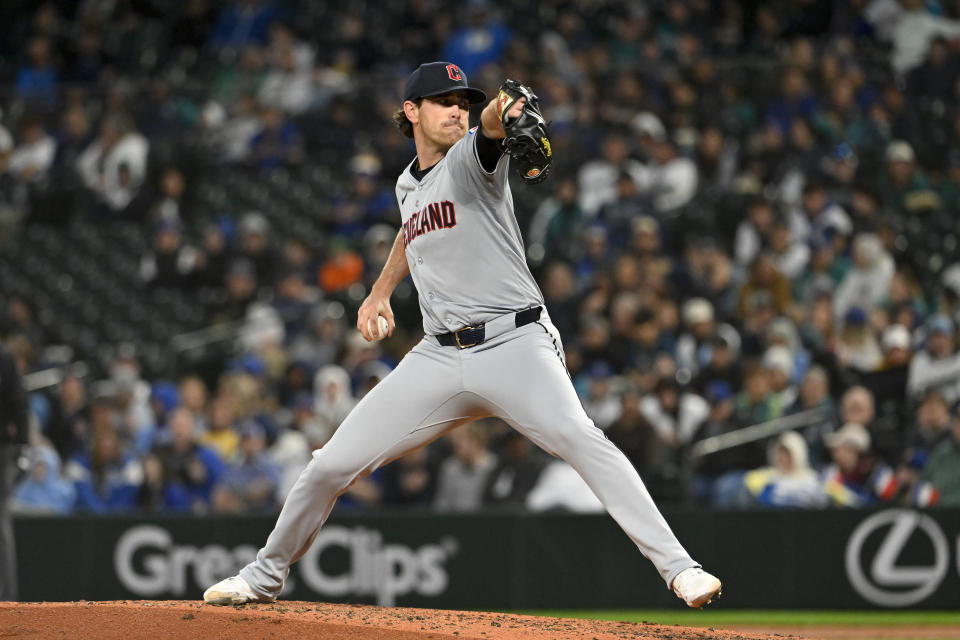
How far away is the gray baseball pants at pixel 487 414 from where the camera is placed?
4.54 meters

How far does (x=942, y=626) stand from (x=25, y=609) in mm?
5768

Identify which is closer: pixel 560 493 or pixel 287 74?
pixel 560 493

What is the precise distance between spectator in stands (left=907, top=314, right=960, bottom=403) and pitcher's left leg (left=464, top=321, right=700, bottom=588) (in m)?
5.78

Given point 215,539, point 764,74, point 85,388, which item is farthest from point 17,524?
point 764,74

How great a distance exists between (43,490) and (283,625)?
6250 mm

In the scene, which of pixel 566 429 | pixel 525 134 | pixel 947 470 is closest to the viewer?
pixel 525 134

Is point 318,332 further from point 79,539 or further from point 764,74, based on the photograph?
point 764,74

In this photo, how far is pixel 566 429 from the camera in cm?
452

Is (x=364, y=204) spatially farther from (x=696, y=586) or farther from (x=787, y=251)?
(x=696, y=586)

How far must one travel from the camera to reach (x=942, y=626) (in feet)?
27.5

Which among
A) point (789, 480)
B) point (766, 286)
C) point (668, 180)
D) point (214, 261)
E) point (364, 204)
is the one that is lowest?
point (789, 480)

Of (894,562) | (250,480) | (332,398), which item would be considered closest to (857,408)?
(894,562)

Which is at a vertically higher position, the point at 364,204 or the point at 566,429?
the point at 364,204

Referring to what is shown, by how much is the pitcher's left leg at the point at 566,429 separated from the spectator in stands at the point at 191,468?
6082 millimetres
